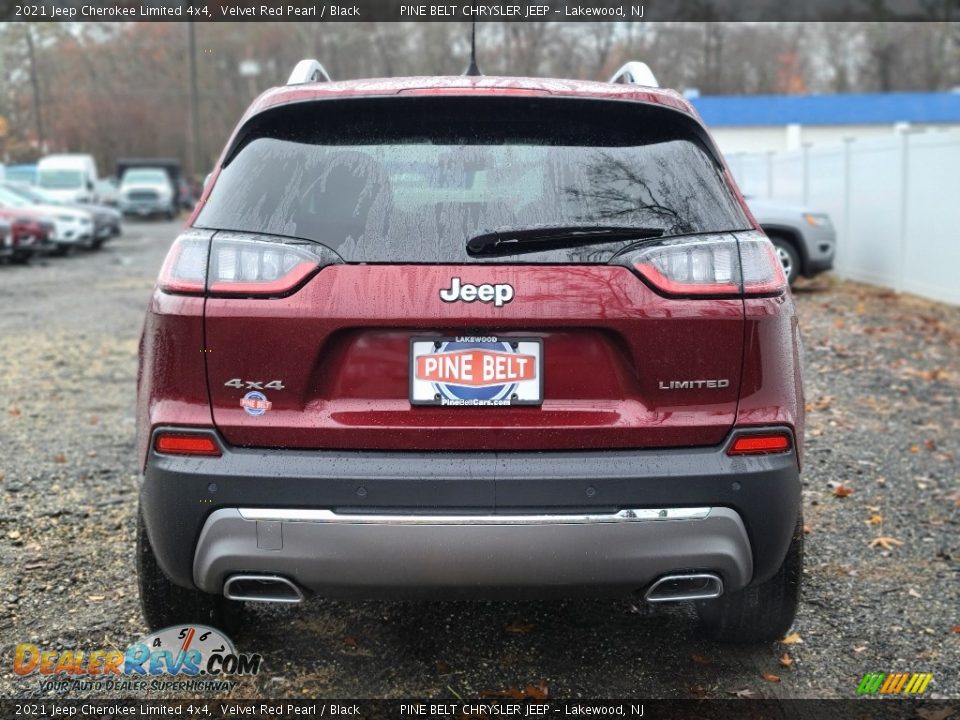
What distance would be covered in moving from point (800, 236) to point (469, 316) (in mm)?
10332

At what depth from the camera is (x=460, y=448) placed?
8.45 feet

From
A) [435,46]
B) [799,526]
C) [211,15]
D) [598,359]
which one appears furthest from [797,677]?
[435,46]

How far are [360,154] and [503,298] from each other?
0.62 m

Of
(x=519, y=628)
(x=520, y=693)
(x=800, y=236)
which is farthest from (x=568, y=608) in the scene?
(x=800, y=236)

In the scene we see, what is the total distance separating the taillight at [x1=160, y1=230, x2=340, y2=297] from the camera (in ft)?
8.38

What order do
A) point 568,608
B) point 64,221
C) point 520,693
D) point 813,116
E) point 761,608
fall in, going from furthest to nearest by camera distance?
point 813,116 < point 64,221 < point 568,608 < point 761,608 < point 520,693

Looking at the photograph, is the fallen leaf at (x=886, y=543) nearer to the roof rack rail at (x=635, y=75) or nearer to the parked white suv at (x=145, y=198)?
the roof rack rail at (x=635, y=75)

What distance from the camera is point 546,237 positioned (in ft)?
8.52

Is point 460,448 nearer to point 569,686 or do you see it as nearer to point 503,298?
point 503,298

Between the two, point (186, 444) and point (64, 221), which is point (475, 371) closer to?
point (186, 444)

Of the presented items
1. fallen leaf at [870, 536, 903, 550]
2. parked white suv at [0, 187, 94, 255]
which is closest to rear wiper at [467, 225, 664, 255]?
fallen leaf at [870, 536, 903, 550]

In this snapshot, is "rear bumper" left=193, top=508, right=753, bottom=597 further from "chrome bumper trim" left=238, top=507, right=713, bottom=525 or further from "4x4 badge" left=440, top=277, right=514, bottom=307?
"4x4 badge" left=440, top=277, right=514, bottom=307

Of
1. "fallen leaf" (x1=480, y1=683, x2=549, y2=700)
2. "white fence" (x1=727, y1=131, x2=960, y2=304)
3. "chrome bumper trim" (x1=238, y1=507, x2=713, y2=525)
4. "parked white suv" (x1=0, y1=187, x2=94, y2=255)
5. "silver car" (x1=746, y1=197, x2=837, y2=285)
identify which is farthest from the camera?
"parked white suv" (x1=0, y1=187, x2=94, y2=255)

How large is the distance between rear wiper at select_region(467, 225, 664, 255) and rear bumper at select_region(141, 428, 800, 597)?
55cm
